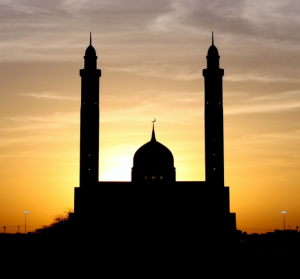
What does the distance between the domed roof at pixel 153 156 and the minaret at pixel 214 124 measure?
7616 millimetres

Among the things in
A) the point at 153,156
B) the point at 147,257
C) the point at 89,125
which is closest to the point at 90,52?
the point at 89,125

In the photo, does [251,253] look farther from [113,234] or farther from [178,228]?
[113,234]

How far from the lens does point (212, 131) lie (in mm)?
72188

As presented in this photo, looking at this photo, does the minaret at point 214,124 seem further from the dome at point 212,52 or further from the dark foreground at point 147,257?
the dark foreground at point 147,257

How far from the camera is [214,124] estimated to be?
237 feet

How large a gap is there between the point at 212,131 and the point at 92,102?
1295 centimetres

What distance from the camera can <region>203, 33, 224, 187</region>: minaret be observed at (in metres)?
72.1

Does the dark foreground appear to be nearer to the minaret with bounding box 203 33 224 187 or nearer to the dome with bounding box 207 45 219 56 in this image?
the minaret with bounding box 203 33 224 187

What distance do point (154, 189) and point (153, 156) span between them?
4.05 metres

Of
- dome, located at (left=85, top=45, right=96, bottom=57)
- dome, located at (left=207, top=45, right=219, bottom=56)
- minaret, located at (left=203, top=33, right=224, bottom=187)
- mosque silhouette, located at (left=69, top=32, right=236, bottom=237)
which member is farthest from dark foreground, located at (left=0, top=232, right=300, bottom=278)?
dome, located at (left=207, top=45, right=219, bottom=56)

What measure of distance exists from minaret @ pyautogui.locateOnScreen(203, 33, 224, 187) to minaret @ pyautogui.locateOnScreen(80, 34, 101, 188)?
37.9ft

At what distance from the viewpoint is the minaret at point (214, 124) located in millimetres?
72125

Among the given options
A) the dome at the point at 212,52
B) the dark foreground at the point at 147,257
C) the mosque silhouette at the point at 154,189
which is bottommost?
the dark foreground at the point at 147,257

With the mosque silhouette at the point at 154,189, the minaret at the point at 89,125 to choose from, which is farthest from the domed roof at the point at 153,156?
the minaret at the point at 89,125
